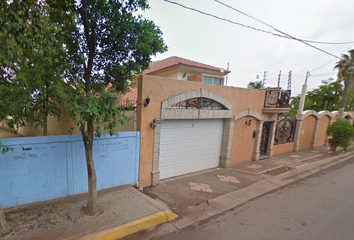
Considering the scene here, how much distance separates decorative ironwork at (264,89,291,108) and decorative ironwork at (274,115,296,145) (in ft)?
6.08

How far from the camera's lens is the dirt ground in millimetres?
2936

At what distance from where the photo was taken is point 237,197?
15.8 feet

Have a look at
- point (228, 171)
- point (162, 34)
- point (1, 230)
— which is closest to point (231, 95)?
point (228, 171)

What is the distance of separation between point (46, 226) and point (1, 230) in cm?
62

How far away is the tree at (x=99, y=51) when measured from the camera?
127 inches

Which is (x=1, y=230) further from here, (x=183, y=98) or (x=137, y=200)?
(x=183, y=98)

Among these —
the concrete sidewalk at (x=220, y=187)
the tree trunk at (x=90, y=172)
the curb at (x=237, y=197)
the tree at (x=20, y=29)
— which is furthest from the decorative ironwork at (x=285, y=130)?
the tree at (x=20, y=29)

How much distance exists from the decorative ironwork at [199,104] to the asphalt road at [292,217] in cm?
340

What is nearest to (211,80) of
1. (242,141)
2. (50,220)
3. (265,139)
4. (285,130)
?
(265,139)

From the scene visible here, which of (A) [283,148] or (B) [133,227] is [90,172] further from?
(A) [283,148]

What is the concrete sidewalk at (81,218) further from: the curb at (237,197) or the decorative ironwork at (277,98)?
the decorative ironwork at (277,98)

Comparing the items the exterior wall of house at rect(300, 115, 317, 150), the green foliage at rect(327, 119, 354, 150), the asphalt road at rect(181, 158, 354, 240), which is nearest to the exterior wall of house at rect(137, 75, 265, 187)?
the asphalt road at rect(181, 158, 354, 240)

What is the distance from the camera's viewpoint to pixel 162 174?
19.2 ft

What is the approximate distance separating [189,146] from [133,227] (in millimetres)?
3502
